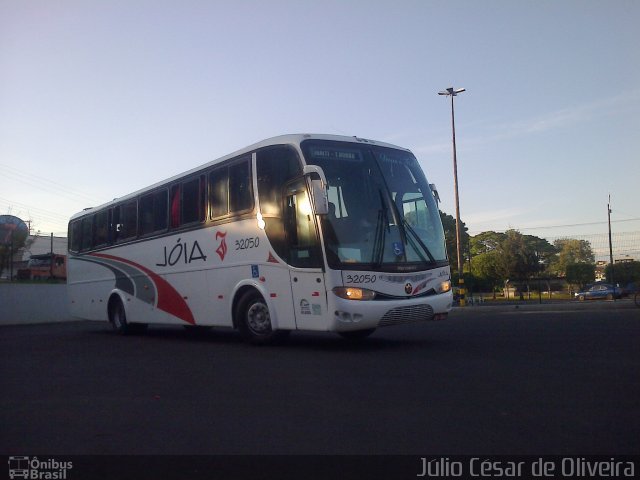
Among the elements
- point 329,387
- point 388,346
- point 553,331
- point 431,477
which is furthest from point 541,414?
point 553,331

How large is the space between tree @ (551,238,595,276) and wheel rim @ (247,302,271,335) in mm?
39191

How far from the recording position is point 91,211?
18.3 metres

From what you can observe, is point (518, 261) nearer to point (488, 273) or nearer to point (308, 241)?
point (488, 273)

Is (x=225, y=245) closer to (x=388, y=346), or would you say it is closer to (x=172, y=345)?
(x=172, y=345)

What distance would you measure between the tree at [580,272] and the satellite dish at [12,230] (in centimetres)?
3807

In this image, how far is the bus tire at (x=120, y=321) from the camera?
53.2 ft

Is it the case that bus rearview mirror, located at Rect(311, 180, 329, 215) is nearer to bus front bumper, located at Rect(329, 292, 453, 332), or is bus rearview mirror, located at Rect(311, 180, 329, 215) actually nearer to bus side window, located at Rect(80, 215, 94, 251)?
bus front bumper, located at Rect(329, 292, 453, 332)

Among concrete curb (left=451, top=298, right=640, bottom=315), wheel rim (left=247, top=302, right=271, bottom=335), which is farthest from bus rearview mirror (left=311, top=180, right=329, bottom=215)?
concrete curb (left=451, top=298, right=640, bottom=315)

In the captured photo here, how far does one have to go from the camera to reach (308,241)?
9.88 metres

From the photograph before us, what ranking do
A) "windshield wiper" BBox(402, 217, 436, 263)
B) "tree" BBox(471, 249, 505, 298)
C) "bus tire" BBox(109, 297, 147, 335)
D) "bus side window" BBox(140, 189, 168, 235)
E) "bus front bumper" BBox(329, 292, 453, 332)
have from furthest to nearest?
"tree" BBox(471, 249, 505, 298) → "bus tire" BBox(109, 297, 147, 335) → "bus side window" BBox(140, 189, 168, 235) → "windshield wiper" BBox(402, 217, 436, 263) → "bus front bumper" BBox(329, 292, 453, 332)

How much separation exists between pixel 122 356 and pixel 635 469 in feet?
28.1

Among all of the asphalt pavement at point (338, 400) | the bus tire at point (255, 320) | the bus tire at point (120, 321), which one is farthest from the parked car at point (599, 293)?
the bus tire at point (255, 320)

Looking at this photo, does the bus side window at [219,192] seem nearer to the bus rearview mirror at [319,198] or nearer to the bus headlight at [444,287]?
the bus rearview mirror at [319,198]

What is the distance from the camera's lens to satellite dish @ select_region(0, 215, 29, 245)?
35.4 metres
